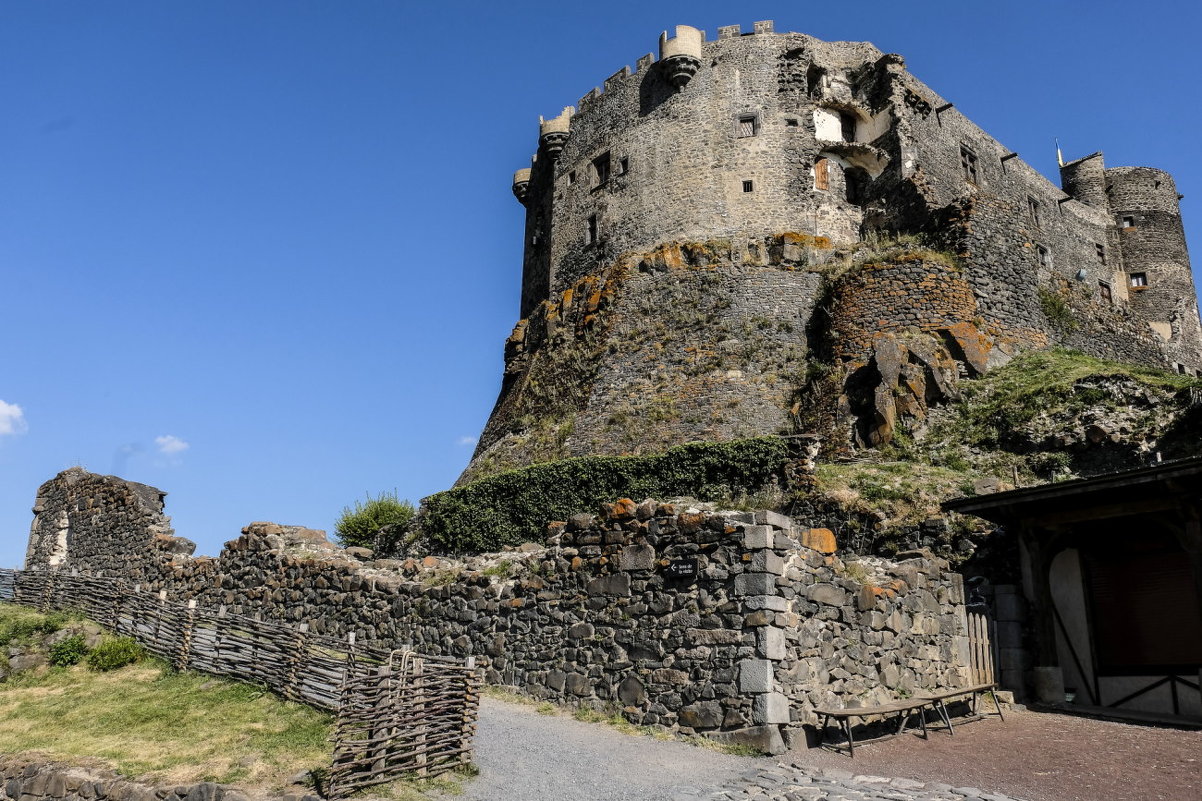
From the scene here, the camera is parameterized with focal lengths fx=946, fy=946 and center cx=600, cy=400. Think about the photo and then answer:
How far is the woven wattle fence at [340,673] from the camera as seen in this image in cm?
973

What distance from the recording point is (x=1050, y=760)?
36.0 feet

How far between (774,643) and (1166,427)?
12.1 m

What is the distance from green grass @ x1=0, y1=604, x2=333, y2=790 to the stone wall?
298 centimetres

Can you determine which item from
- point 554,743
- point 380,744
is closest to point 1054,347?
point 554,743

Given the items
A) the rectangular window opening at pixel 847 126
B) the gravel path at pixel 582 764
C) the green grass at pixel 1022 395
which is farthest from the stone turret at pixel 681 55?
the gravel path at pixel 582 764

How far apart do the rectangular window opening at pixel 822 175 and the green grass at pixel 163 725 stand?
27.8 m

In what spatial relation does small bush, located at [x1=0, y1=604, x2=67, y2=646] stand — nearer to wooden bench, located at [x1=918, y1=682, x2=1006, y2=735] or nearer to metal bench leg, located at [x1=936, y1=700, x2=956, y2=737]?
wooden bench, located at [x1=918, y1=682, x2=1006, y2=735]

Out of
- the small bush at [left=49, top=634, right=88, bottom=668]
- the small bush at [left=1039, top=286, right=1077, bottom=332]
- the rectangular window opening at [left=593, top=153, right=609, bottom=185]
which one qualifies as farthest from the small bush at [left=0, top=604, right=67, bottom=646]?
the small bush at [left=1039, top=286, right=1077, bottom=332]

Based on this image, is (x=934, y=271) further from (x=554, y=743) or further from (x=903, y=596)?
(x=554, y=743)

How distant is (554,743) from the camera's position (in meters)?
11.4

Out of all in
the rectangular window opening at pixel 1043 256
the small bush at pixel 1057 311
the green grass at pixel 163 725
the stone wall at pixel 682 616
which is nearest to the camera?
the green grass at pixel 163 725

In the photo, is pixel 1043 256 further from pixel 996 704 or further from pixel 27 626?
pixel 27 626

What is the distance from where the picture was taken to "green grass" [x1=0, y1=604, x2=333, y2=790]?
10.5 metres

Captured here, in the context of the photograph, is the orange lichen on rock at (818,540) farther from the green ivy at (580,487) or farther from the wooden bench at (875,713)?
the green ivy at (580,487)
